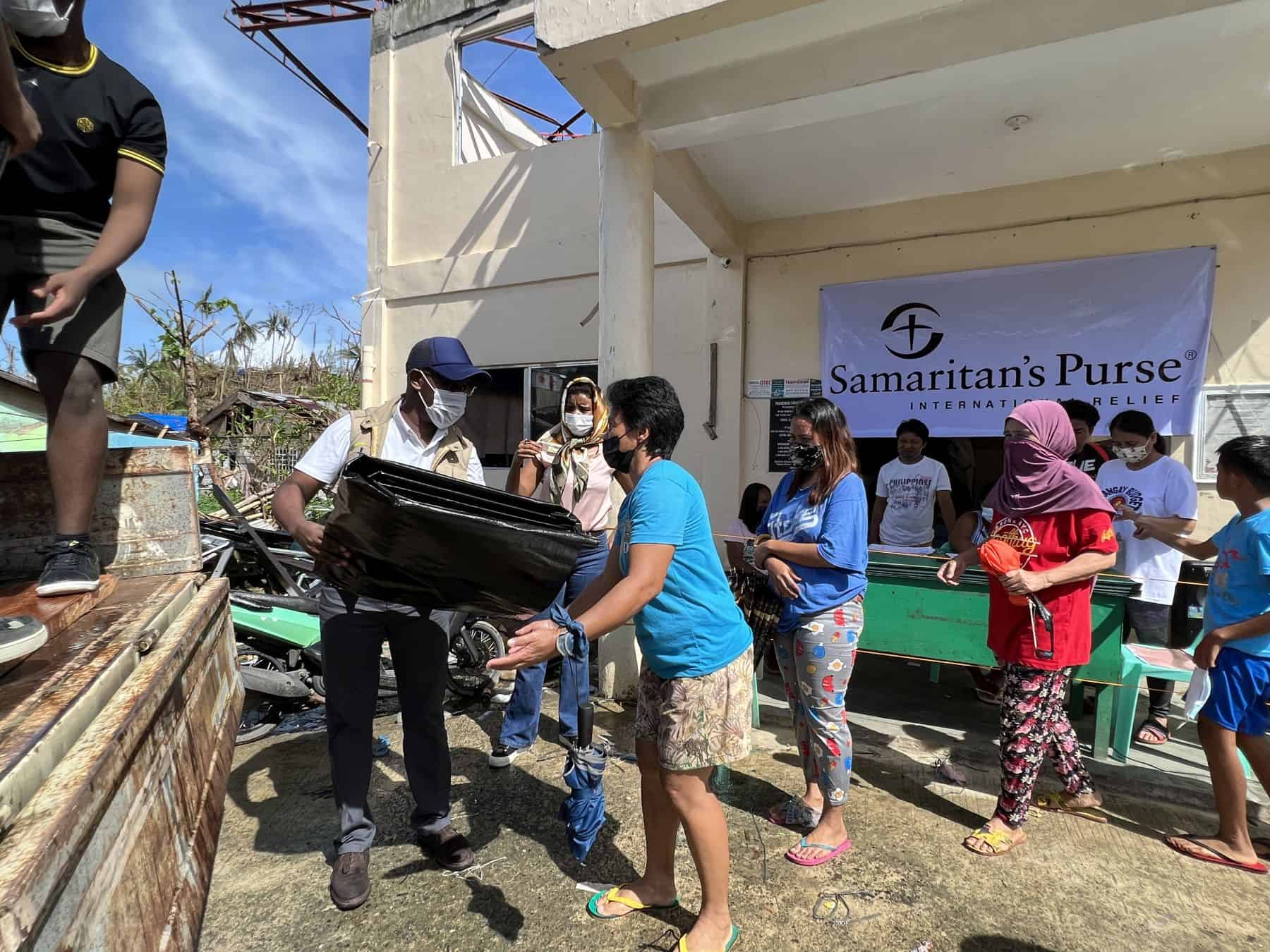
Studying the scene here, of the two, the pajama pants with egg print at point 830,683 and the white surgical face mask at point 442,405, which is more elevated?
the white surgical face mask at point 442,405

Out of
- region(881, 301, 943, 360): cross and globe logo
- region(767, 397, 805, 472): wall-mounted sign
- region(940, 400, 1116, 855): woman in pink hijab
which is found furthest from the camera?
region(767, 397, 805, 472): wall-mounted sign

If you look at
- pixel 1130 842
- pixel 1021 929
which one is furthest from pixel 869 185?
pixel 1021 929

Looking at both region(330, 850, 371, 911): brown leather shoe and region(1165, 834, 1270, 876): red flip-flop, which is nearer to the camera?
region(330, 850, 371, 911): brown leather shoe

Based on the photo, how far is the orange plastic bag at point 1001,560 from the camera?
8.30 ft

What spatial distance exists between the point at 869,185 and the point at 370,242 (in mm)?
5293

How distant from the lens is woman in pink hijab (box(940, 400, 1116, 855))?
2.48m

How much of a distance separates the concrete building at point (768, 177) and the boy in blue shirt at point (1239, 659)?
2134 mm

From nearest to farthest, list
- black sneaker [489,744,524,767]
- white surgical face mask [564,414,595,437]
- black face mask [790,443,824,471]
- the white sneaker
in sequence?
the white sneaker < black face mask [790,443,824,471] < black sneaker [489,744,524,767] < white surgical face mask [564,414,595,437]

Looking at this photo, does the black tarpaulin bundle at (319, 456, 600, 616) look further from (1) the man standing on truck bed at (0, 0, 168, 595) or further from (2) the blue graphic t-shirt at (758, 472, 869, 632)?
(2) the blue graphic t-shirt at (758, 472, 869, 632)

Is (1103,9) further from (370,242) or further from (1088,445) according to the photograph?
(370,242)

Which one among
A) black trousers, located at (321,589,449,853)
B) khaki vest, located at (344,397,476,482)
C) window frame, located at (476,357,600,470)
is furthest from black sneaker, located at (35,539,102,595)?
window frame, located at (476,357,600,470)

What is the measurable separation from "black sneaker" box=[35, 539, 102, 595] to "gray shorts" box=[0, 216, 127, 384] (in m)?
0.49

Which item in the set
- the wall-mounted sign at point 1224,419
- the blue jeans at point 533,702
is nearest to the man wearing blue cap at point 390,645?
the blue jeans at point 533,702

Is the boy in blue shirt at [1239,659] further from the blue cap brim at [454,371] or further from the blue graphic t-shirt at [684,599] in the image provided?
the blue cap brim at [454,371]
